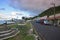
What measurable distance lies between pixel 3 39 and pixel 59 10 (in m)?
102

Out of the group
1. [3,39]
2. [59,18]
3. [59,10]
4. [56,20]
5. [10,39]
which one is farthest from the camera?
[59,10]

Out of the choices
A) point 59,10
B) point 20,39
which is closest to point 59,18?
point 20,39

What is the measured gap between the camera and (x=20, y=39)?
21.7 m

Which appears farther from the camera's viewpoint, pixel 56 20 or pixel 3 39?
pixel 56 20

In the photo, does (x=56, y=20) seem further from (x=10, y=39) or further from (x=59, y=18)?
(x=10, y=39)

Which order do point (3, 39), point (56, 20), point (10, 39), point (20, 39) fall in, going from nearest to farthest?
point (3, 39) < point (10, 39) < point (20, 39) < point (56, 20)

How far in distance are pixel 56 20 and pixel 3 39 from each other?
5131 centimetres

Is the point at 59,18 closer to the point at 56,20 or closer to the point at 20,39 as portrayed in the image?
the point at 56,20

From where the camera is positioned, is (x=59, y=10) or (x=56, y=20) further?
(x=59, y=10)

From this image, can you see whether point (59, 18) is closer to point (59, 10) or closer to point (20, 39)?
point (20, 39)

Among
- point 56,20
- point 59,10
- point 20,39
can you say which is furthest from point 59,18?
point 59,10

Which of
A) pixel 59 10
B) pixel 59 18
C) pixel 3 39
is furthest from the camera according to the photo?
pixel 59 10

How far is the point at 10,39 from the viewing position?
1983cm

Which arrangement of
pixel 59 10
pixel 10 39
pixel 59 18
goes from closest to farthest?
pixel 10 39 < pixel 59 18 < pixel 59 10
